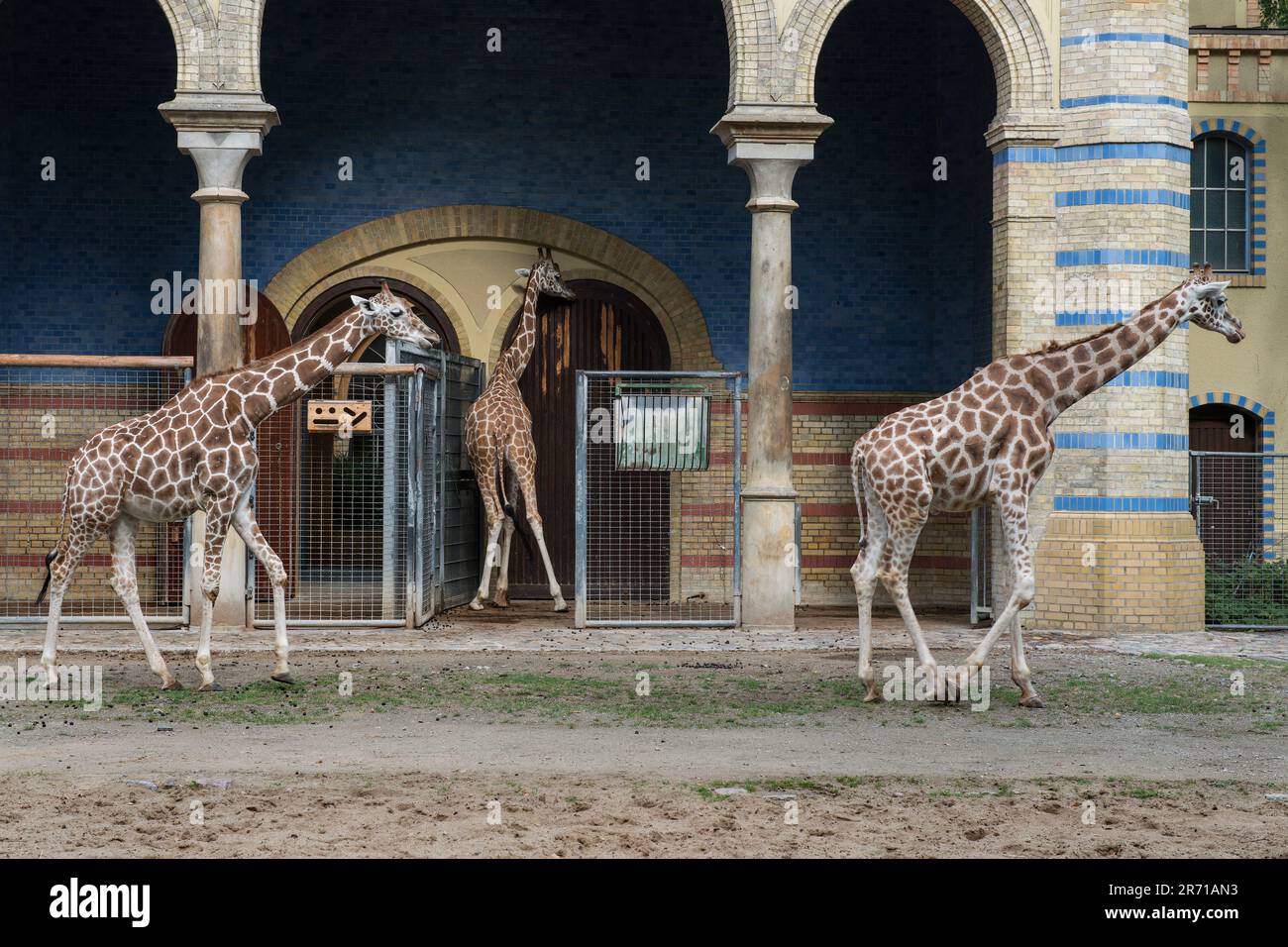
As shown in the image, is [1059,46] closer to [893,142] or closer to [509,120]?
[893,142]

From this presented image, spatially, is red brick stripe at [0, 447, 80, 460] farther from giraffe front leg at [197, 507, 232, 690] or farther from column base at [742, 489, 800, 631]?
column base at [742, 489, 800, 631]

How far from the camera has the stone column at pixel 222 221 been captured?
1395cm

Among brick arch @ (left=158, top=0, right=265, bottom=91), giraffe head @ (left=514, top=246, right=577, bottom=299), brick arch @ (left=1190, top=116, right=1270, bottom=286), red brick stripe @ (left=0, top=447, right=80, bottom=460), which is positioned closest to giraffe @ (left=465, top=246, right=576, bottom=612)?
giraffe head @ (left=514, top=246, right=577, bottom=299)

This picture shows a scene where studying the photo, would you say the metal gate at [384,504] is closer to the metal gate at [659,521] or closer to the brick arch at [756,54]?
the metal gate at [659,521]

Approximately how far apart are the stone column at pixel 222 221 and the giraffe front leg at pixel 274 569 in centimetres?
347

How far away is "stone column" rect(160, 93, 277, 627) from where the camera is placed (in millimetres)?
13953

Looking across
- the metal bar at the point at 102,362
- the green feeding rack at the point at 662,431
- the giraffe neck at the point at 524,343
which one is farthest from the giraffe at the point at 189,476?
the giraffe neck at the point at 524,343

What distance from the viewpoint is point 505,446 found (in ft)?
52.3

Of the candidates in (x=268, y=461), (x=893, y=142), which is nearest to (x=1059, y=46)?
(x=893, y=142)

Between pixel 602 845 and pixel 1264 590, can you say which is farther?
pixel 1264 590

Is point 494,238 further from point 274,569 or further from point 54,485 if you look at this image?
point 274,569

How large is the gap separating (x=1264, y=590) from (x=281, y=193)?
11.4m

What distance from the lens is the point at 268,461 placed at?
1535 centimetres

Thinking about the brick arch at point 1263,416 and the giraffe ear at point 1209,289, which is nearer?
the giraffe ear at point 1209,289
